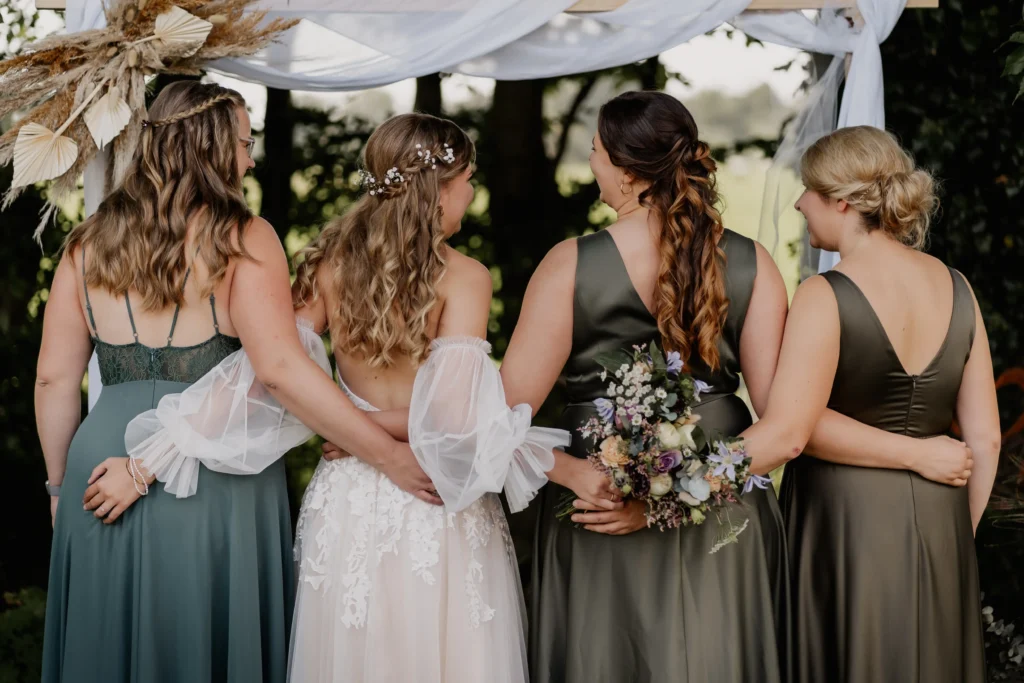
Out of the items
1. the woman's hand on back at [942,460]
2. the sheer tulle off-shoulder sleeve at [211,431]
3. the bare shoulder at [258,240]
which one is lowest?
the woman's hand on back at [942,460]

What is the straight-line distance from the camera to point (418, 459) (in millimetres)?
2553

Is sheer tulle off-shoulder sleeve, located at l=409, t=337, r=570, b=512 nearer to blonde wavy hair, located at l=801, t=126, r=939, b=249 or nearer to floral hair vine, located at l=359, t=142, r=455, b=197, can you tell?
floral hair vine, located at l=359, t=142, r=455, b=197

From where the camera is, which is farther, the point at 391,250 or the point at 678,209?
the point at 391,250

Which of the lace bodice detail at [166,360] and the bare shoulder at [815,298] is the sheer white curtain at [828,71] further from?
the lace bodice detail at [166,360]

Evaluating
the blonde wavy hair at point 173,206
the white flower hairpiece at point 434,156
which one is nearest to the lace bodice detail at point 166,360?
the blonde wavy hair at point 173,206

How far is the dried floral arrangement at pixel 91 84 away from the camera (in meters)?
2.76

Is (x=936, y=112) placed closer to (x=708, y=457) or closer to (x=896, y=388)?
(x=896, y=388)

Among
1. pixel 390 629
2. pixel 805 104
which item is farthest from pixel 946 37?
pixel 390 629

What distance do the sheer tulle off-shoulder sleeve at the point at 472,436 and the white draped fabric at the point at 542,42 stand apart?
110cm

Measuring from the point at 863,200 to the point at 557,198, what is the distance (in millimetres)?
3439

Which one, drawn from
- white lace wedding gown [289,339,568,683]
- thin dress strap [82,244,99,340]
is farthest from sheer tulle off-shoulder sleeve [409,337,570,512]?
thin dress strap [82,244,99,340]

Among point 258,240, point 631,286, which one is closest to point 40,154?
point 258,240

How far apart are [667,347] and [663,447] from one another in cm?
34

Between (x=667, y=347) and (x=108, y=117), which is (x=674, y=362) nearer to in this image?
(x=667, y=347)
